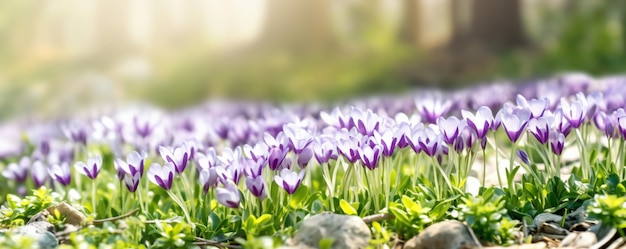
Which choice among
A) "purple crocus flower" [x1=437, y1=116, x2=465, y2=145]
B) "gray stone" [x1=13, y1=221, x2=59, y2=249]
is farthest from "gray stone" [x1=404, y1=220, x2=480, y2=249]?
"gray stone" [x1=13, y1=221, x2=59, y2=249]

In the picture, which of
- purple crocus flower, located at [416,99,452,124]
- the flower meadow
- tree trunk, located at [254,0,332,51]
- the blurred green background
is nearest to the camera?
the flower meadow

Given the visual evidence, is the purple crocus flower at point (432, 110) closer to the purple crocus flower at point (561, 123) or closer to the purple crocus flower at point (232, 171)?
the purple crocus flower at point (561, 123)

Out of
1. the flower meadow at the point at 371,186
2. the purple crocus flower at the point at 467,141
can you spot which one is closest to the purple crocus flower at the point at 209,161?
the flower meadow at the point at 371,186

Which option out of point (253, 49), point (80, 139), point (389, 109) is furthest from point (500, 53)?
point (80, 139)

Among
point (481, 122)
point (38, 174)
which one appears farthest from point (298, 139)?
point (38, 174)

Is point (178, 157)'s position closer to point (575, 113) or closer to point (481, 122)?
point (481, 122)

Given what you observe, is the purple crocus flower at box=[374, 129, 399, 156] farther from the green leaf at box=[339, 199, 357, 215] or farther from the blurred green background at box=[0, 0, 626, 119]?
the blurred green background at box=[0, 0, 626, 119]
